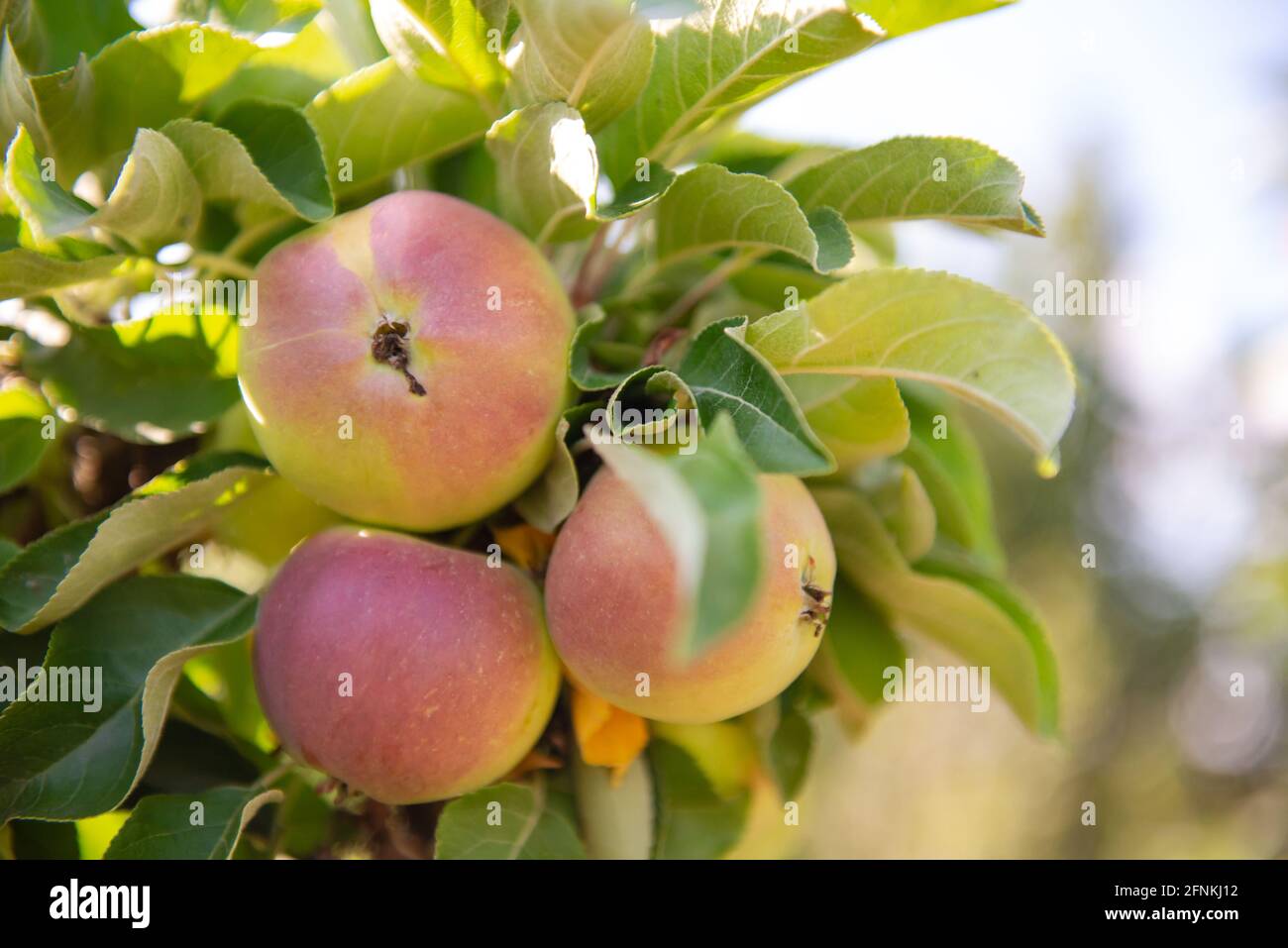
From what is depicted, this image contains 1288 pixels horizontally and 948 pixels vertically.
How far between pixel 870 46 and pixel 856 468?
0.80ft

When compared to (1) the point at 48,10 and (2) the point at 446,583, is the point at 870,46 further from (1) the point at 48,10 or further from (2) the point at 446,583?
(1) the point at 48,10

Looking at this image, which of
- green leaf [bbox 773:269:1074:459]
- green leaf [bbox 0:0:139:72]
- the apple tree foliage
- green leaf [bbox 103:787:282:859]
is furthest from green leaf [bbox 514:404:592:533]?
green leaf [bbox 0:0:139:72]

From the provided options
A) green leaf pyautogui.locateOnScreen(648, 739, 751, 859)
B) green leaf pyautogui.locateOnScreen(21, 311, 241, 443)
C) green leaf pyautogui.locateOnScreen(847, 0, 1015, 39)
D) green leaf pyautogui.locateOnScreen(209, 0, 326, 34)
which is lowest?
green leaf pyautogui.locateOnScreen(648, 739, 751, 859)

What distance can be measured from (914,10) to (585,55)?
16 cm

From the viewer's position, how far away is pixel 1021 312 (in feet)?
1.36

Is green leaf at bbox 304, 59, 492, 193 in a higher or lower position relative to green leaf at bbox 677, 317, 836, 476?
higher

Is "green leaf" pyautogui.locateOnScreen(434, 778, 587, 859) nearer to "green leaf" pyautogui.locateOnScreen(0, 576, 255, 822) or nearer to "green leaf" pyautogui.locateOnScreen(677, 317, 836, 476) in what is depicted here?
"green leaf" pyautogui.locateOnScreen(0, 576, 255, 822)

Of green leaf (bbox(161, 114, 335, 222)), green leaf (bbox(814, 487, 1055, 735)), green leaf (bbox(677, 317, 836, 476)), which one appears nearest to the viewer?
green leaf (bbox(677, 317, 836, 476))

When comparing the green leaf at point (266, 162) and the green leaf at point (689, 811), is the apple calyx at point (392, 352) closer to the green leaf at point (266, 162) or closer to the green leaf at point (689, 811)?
the green leaf at point (266, 162)

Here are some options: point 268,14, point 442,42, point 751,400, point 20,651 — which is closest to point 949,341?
point 751,400

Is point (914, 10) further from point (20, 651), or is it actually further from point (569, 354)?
point (20, 651)

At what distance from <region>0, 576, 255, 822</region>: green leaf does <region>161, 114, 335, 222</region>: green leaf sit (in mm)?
218

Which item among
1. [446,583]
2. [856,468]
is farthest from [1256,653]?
[446,583]

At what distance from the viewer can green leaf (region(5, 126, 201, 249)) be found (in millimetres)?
450
